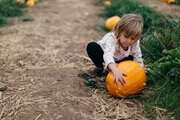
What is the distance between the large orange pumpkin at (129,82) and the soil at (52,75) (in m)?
0.10

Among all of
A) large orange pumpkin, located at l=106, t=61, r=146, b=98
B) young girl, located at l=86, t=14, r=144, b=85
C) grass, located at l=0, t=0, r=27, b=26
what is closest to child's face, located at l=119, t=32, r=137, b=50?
young girl, located at l=86, t=14, r=144, b=85

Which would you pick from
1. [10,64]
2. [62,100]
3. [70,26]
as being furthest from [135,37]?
[70,26]

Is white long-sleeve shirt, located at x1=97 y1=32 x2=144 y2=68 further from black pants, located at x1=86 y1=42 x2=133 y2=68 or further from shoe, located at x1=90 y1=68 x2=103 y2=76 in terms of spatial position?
shoe, located at x1=90 y1=68 x2=103 y2=76

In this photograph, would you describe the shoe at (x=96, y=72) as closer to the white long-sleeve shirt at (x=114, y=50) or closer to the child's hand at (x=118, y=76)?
the white long-sleeve shirt at (x=114, y=50)

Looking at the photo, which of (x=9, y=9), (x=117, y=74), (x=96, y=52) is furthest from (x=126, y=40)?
(x=9, y=9)

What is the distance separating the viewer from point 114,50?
10.8ft

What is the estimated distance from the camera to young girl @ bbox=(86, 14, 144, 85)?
3098 millimetres

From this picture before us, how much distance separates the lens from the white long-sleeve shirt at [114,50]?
3219 mm

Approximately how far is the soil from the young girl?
357 millimetres

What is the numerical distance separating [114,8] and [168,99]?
518cm

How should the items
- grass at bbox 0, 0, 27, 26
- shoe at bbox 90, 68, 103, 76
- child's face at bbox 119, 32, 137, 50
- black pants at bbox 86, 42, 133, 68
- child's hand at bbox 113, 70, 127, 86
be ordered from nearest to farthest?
1. child's hand at bbox 113, 70, 127, 86
2. child's face at bbox 119, 32, 137, 50
3. black pants at bbox 86, 42, 133, 68
4. shoe at bbox 90, 68, 103, 76
5. grass at bbox 0, 0, 27, 26

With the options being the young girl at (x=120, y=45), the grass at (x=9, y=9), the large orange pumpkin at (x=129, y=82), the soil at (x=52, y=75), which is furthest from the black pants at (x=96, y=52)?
the grass at (x=9, y=9)

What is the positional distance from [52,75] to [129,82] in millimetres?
1208

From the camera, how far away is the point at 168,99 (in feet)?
9.18
